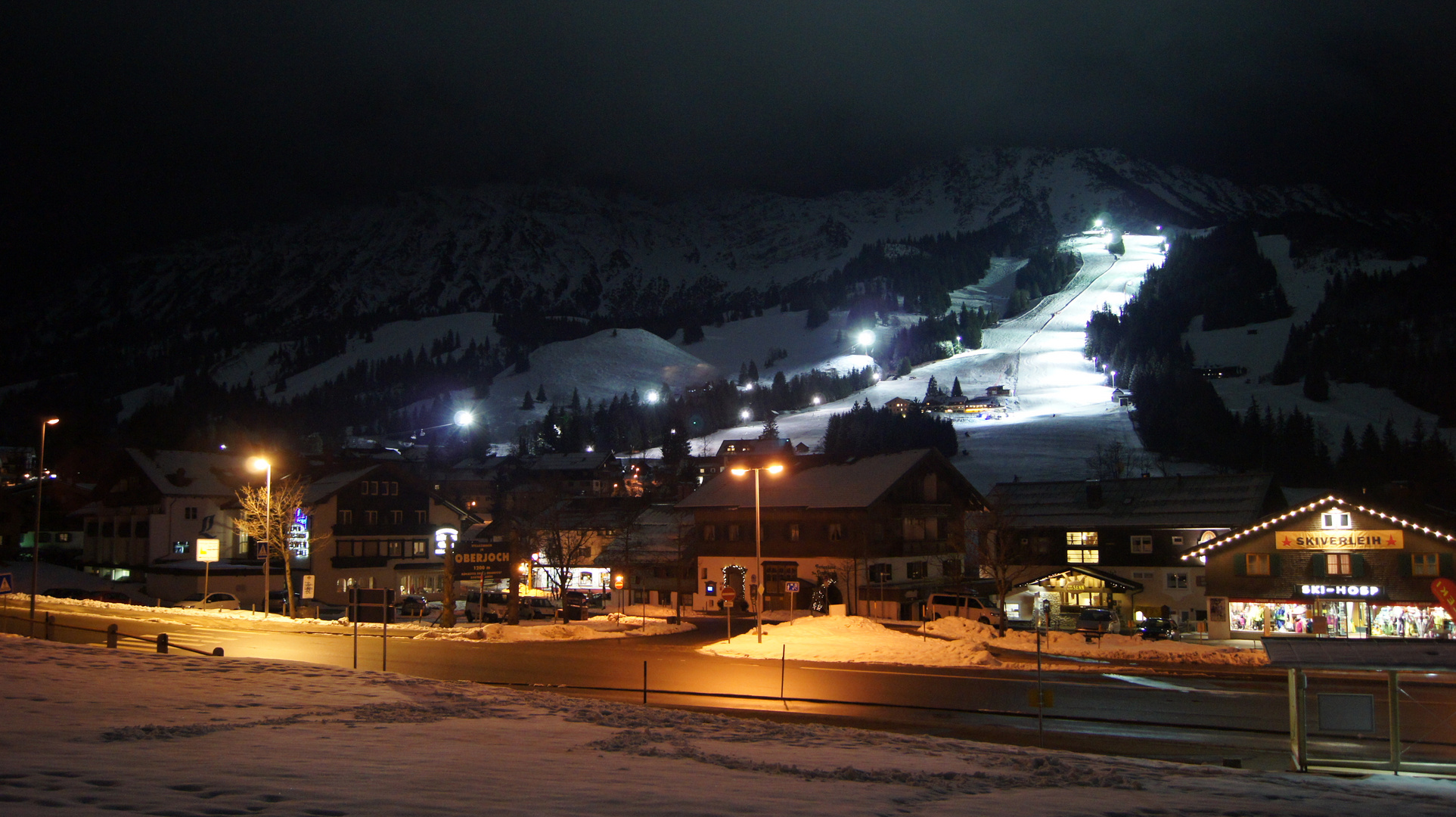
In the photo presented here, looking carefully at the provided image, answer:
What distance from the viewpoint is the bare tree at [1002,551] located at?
1763 inches

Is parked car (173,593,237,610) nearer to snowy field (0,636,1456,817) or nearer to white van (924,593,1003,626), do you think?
white van (924,593,1003,626)

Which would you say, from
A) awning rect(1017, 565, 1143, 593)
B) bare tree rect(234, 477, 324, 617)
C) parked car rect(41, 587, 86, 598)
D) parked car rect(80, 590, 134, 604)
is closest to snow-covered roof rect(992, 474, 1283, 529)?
awning rect(1017, 565, 1143, 593)

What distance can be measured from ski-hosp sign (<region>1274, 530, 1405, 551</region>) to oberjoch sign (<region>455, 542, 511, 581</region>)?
3379cm

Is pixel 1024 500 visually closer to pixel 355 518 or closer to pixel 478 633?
pixel 478 633

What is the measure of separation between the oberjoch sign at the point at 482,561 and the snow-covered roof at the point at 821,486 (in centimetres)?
2027

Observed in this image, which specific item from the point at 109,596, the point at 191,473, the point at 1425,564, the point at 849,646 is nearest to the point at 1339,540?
the point at 1425,564

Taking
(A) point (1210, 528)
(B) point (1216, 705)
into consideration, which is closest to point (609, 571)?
(A) point (1210, 528)

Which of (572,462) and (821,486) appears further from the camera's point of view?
(572,462)

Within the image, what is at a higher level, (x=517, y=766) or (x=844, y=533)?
(x=844, y=533)

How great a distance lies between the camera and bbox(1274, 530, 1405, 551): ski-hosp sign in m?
41.7

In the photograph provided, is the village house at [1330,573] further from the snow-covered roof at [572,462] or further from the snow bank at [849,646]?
the snow-covered roof at [572,462]

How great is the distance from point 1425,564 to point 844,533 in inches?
1026

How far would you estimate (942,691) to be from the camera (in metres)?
23.6

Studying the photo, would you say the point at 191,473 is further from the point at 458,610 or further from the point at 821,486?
the point at 821,486
